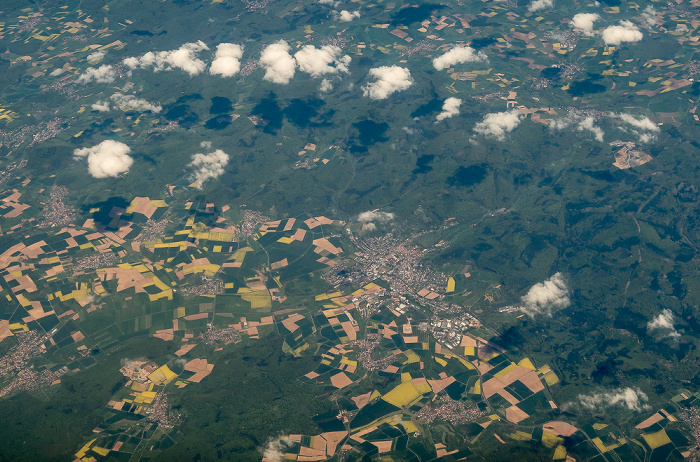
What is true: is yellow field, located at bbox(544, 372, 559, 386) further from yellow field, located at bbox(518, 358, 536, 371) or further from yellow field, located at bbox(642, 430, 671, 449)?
yellow field, located at bbox(642, 430, 671, 449)

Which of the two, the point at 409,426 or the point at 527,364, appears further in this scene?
the point at 527,364

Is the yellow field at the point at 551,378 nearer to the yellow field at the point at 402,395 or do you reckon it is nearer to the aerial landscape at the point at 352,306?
the aerial landscape at the point at 352,306

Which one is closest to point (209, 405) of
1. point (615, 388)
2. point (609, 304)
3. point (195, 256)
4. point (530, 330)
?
point (195, 256)

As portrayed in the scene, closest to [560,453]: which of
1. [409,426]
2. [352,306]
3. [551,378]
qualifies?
[551,378]

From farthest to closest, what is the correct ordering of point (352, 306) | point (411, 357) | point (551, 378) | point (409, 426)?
point (352, 306) < point (411, 357) < point (551, 378) < point (409, 426)

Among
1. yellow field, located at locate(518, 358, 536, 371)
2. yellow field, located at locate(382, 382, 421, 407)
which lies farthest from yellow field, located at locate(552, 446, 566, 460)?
yellow field, located at locate(382, 382, 421, 407)

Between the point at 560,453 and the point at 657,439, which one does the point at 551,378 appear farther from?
the point at 657,439

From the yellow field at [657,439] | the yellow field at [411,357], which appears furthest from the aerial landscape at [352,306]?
the yellow field at [411,357]
